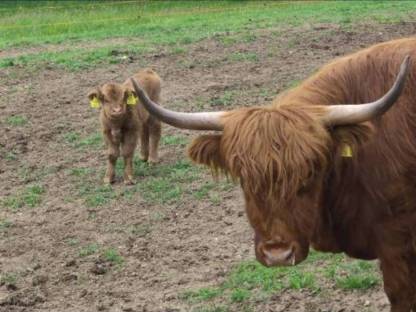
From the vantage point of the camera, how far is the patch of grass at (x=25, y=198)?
9420 millimetres

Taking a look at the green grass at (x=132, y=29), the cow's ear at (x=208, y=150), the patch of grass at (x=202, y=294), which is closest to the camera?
the cow's ear at (x=208, y=150)

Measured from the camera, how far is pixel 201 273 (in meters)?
7.18

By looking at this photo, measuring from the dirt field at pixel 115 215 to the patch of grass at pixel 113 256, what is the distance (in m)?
0.01

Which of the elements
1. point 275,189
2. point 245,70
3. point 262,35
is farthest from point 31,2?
point 275,189

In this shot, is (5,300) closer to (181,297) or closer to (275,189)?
(181,297)

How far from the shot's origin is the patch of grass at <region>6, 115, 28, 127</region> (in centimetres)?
1254

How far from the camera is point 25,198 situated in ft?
31.5

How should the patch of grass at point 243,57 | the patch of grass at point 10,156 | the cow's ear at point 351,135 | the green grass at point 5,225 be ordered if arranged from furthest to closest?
the patch of grass at point 243,57 < the patch of grass at point 10,156 < the green grass at point 5,225 < the cow's ear at point 351,135

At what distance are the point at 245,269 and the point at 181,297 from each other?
2.08 feet

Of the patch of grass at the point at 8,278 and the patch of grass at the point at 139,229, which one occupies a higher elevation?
the patch of grass at the point at 139,229

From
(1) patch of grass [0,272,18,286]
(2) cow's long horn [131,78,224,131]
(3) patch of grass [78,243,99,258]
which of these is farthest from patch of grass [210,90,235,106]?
(2) cow's long horn [131,78,224,131]

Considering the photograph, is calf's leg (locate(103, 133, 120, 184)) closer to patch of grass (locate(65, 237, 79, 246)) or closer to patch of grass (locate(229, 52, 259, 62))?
patch of grass (locate(65, 237, 79, 246))

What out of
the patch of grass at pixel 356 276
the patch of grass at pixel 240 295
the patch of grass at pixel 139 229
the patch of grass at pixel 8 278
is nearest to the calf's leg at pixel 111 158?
the patch of grass at pixel 139 229

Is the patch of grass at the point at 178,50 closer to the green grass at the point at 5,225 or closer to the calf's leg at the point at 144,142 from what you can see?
the calf's leg at the point at 144,142
